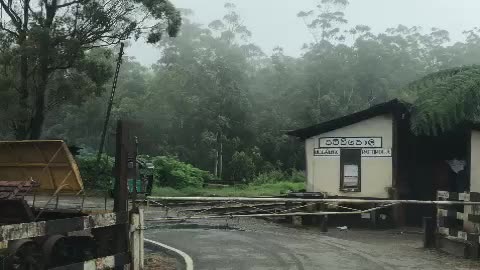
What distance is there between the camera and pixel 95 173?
32.8 meters

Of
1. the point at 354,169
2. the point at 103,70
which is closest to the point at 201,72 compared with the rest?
the point at 103,70

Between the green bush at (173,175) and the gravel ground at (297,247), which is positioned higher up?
the green bush at (173,175)

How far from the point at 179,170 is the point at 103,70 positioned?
9090 mm

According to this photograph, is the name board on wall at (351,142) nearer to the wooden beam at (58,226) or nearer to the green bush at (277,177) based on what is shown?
the wooden beam at (58,226)

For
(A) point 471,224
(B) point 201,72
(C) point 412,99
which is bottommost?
(A) point 471,224

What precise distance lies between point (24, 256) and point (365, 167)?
45.6 feet

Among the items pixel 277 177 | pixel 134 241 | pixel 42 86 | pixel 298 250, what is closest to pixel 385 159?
pixel 298 250

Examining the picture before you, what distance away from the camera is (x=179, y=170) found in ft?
118

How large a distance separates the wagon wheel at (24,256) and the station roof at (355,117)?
13.3 metres

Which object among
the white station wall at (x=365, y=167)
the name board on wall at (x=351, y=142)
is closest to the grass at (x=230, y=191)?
the white station wall at (x=365, y=167)

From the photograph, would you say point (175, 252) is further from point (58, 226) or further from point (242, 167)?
point (242, 167)

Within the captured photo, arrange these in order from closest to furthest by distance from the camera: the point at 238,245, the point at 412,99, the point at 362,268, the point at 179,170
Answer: the point at 362,268, the point at 238,245, the point at 412,99, the point at 179,170

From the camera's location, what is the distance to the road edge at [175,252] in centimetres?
1025

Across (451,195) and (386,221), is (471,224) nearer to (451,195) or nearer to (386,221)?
(451,195)
